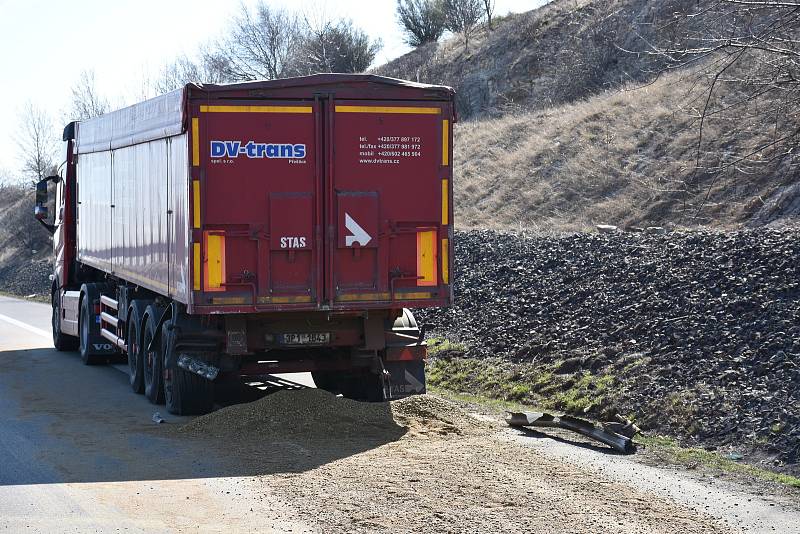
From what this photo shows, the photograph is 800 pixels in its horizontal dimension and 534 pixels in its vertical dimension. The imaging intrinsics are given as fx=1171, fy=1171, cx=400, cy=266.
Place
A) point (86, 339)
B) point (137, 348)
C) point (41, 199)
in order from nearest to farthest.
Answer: point (137, 348)
point (86, 339)
point (41, 199)

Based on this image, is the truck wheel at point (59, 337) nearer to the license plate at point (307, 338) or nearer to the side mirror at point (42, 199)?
the side mirror at point (42, 199)

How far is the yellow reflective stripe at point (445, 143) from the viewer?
39.0 ft

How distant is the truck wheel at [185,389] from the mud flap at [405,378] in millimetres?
1908

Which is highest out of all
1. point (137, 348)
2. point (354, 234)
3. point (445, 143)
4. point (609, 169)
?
point (609, 169)

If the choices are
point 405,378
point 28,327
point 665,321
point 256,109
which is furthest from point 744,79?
point 28,327

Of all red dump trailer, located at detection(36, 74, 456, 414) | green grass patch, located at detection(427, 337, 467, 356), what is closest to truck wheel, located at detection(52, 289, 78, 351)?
green grass patch, located at detection(427, 337, 467, 356)

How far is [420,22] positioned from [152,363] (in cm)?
5552

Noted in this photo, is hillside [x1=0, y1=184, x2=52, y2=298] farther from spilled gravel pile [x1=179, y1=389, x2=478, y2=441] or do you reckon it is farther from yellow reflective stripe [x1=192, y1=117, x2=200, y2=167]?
yellow reflective stripe [x1=192, y1=117, x2=200, y2=167]

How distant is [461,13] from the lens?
6341 centimetres

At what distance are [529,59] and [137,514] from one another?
42594 mm

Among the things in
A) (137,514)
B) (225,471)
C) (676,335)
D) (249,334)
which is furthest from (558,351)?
(137,514)

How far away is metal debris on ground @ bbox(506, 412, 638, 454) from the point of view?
10.5 metres

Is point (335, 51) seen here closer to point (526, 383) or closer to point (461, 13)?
point (461, 13)

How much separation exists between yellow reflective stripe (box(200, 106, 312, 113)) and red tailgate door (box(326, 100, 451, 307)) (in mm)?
316
